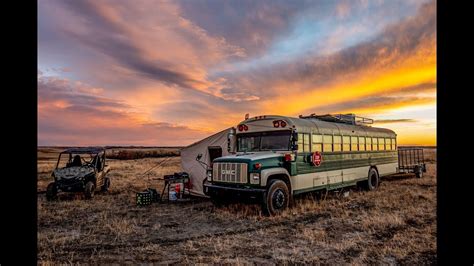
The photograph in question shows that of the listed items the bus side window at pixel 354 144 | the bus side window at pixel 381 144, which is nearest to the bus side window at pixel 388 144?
the bus side window at pixel 381 144

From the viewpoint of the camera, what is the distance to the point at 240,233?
24.3 ft

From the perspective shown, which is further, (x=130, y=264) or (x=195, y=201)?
(x=195, y=201)

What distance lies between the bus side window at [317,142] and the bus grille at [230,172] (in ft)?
10.5

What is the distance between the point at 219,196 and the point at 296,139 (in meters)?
3.28

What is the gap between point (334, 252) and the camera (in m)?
6.00

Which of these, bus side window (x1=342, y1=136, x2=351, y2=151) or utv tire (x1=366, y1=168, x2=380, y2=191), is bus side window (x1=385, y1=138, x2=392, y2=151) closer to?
utv tire (x1=366, y1=168, x2=380, y2=191)

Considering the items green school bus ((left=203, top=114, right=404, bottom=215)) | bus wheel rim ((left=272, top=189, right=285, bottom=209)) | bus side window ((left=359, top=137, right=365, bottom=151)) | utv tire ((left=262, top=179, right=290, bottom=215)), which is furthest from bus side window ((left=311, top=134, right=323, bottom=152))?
bus side window ((left=359, top=137, right=365, bottom=151))

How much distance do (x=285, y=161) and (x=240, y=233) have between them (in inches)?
125

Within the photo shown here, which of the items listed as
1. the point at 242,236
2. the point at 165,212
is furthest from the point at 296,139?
the point at 165,212

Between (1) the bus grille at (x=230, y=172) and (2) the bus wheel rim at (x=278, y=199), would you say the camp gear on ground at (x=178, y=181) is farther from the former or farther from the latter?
(2) the bus wheel rim at (x=278, y=199)

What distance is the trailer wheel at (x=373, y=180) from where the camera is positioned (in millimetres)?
14036

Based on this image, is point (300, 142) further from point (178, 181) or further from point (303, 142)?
point (178, 181)

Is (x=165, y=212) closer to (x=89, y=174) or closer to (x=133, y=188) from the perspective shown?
(x=89, y=174)
